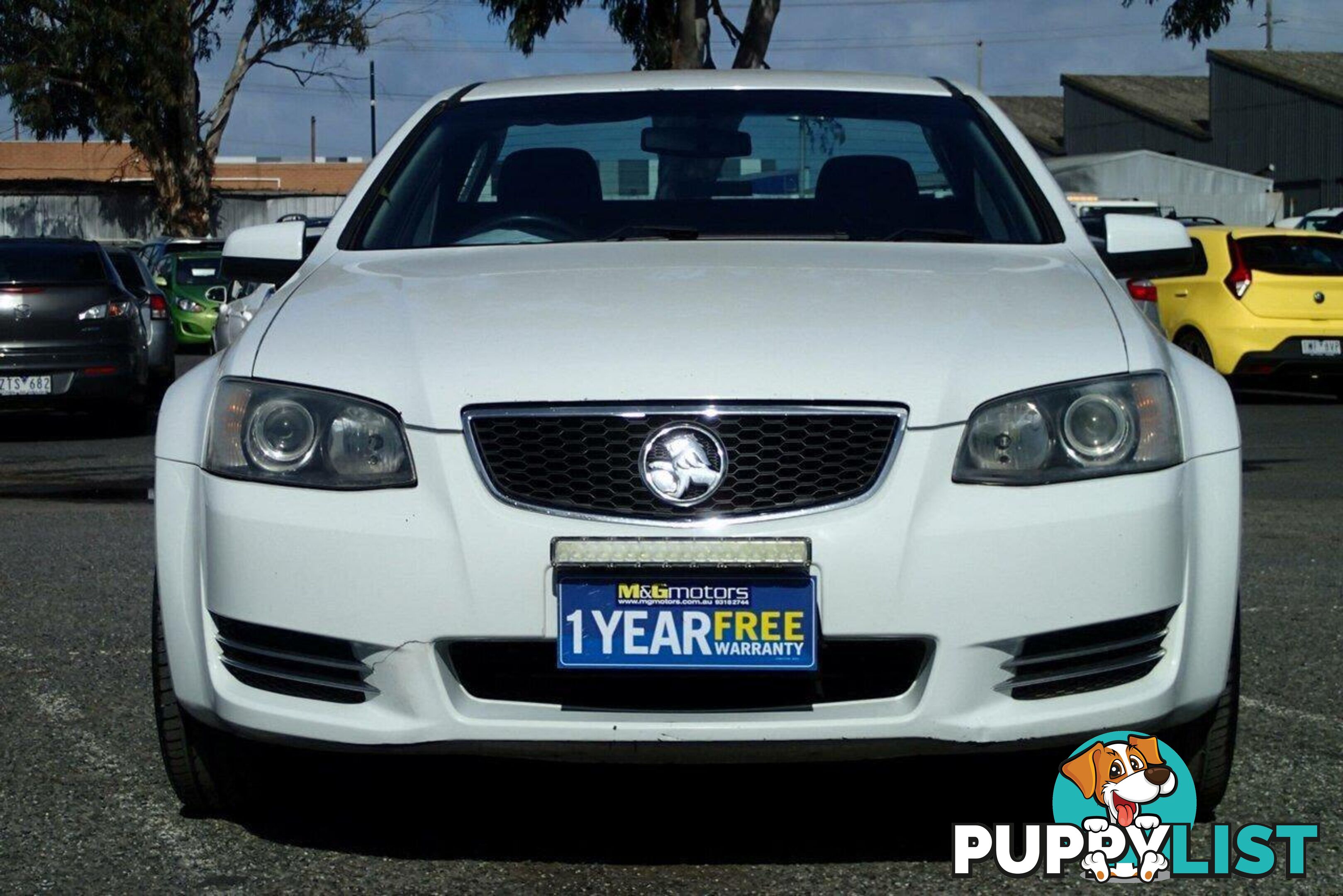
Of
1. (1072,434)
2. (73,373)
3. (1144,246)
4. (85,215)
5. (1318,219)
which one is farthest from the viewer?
(85,215)

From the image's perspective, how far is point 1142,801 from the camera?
12.1 ft

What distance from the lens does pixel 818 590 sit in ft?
10.9

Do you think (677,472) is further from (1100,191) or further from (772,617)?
(1100,191)

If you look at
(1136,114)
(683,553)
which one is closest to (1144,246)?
(683,553)

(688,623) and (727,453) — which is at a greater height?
(727,453)

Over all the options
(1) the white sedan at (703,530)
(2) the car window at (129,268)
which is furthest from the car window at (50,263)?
(1) the white sedan at (703,530)

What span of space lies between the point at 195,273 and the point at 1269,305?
587 inches

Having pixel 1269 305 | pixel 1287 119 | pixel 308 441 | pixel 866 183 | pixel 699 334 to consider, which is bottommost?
pixel 1269 305

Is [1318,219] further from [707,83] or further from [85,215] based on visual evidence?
[707,83]

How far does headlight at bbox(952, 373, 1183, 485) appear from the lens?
3.42 meters

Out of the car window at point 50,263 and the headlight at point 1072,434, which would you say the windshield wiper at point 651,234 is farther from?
the car window at point 50,263

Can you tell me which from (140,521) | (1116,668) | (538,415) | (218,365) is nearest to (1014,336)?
(1116,668)

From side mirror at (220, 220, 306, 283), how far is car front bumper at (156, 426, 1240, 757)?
1440mm

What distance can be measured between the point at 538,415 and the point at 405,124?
6.67ft
